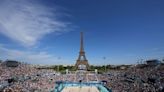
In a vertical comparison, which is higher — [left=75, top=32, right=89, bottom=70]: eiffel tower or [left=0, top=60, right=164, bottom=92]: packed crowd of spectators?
[left=75, top=32, right=89, bottom=70]: eiffel tower

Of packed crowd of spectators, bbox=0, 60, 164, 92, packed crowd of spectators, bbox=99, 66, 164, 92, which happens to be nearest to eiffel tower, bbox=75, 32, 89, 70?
packed crowd of spectators, bbox=0, 60, 164, 92

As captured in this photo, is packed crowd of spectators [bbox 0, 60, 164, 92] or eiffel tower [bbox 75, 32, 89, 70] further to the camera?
eiffel tower [bbox 75, 32, 89, 70]

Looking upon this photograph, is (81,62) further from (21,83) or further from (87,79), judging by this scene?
(21,83)

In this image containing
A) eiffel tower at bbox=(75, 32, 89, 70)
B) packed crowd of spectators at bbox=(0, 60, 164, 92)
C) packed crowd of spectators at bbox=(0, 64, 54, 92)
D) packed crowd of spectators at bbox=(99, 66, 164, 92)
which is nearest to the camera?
packed crowd of spectators at bbox=(99, 66, 164, 92)

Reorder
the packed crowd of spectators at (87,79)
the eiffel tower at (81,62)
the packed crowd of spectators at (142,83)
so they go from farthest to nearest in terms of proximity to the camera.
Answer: the eiffel tower at (81,62)
the packed crowd of spectators at (87,79)
the packed crowd of spectators at (142,83)

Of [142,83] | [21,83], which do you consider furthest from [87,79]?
[21,83]

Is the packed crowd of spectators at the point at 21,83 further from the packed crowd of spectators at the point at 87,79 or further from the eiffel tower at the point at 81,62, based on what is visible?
the eiffel tower at the point at 81,62

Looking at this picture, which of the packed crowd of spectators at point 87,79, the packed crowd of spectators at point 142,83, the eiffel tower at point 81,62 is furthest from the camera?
the eiffel tower at point 81,62

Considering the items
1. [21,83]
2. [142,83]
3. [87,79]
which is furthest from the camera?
[87,79]

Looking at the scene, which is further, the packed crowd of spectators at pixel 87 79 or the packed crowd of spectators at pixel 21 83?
the packed crowd of spectators at pixel 21 83

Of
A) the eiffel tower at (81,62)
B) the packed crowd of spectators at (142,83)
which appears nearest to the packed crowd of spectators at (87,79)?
the packed crowd of spectators at (142,83)

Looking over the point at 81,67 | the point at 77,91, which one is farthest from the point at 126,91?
the point at 81,67

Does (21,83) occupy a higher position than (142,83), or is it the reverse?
(21,83)

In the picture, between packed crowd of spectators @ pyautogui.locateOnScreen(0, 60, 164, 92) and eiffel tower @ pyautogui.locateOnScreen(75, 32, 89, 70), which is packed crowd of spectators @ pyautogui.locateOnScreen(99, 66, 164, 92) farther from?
eiffel tower @ pyautogui.locateOnScreen(75, 32, 89, 70)
